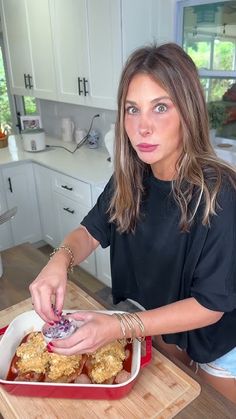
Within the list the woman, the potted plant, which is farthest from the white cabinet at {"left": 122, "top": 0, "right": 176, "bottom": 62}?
the woman

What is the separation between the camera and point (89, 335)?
679 mm

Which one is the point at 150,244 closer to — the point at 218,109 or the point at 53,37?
the point at 218,109

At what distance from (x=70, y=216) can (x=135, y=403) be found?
1868 mm

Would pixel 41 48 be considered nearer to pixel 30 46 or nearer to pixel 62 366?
pixel 30 46

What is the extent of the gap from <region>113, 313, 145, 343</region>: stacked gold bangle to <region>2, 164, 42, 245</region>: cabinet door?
2.11 meters

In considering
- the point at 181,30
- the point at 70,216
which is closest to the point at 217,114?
the point at 181,30

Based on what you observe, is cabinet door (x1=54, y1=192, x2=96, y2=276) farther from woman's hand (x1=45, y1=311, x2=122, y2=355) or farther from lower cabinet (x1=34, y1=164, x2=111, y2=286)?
woman's hand (x1=45, y1=311, x2=122, y2=355)

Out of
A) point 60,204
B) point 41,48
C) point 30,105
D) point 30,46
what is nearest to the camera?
point 60,204

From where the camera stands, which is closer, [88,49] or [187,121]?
[187,121]

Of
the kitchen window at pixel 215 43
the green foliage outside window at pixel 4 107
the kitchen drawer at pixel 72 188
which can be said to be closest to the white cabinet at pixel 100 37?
the kitchen window at pixel 215 43

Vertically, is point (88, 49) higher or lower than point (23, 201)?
higher

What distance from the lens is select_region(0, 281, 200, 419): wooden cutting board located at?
0.67 meters

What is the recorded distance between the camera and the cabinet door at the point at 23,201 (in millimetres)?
2672

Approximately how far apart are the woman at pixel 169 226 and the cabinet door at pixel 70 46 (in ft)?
5.22
